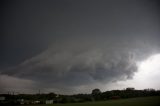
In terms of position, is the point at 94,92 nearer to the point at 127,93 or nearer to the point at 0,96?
the point at 127,93

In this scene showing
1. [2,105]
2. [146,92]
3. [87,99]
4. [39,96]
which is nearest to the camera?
[2,105]

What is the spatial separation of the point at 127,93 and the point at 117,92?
300cm

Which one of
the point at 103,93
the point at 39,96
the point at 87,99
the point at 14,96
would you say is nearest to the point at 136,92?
the point at 103,93

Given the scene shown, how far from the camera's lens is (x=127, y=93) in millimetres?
50375

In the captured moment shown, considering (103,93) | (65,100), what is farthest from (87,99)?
(103,93)

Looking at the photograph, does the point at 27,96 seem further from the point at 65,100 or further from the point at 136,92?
the point at 136,92

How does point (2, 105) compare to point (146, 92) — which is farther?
point (146, 92)

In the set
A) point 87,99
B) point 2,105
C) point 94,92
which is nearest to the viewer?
point 2,105

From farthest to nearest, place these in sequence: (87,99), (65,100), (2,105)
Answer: (87,99), (65,100), (2,105)

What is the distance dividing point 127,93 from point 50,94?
61.1ft

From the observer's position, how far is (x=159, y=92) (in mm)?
42250

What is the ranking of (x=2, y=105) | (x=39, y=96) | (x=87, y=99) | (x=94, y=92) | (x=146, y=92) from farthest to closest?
(x=94, y=92), (x=39, y=96), (x=146, y=92), (x=87, y=99), (x=2, y=105)

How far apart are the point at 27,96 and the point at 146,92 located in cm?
2659

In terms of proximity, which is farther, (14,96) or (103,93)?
(103,93)
